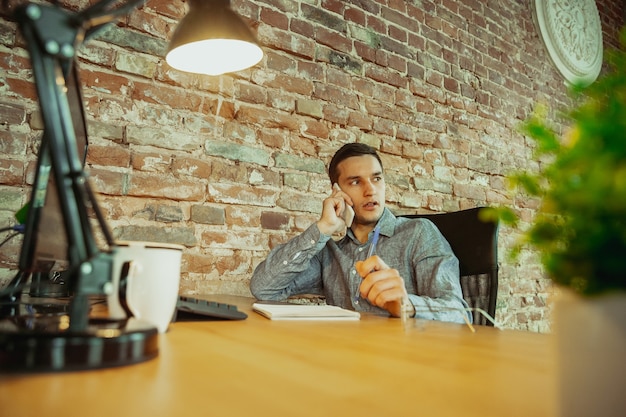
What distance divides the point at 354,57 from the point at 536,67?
5.46 ft

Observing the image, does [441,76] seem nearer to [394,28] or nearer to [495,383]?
[394,28]

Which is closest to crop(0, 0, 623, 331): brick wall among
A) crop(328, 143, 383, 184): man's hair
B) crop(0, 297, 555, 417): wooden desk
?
crop(328, 143, 383, 184): man's hair

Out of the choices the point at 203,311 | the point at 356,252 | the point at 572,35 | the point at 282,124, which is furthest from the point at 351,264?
the point at 572,35

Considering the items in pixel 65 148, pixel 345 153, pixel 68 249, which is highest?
pixel 345 153

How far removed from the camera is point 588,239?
0.27 m

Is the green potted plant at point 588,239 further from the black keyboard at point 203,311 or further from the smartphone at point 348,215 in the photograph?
the smartphone at point 348,215

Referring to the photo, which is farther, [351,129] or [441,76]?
[441,76]

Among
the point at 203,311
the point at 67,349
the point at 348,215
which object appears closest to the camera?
the point at 67,349

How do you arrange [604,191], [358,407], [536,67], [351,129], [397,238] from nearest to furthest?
1. [604,191]
2. [358,407]
3. [397,238]
4. [351,129]
5. [536,67]

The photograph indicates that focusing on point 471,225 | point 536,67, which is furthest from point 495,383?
point 536,67

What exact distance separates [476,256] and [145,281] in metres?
1.31

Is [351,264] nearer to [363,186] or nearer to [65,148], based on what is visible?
[363,186]

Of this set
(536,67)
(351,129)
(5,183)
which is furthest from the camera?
(536,67)

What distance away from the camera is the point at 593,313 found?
0.29 metres
